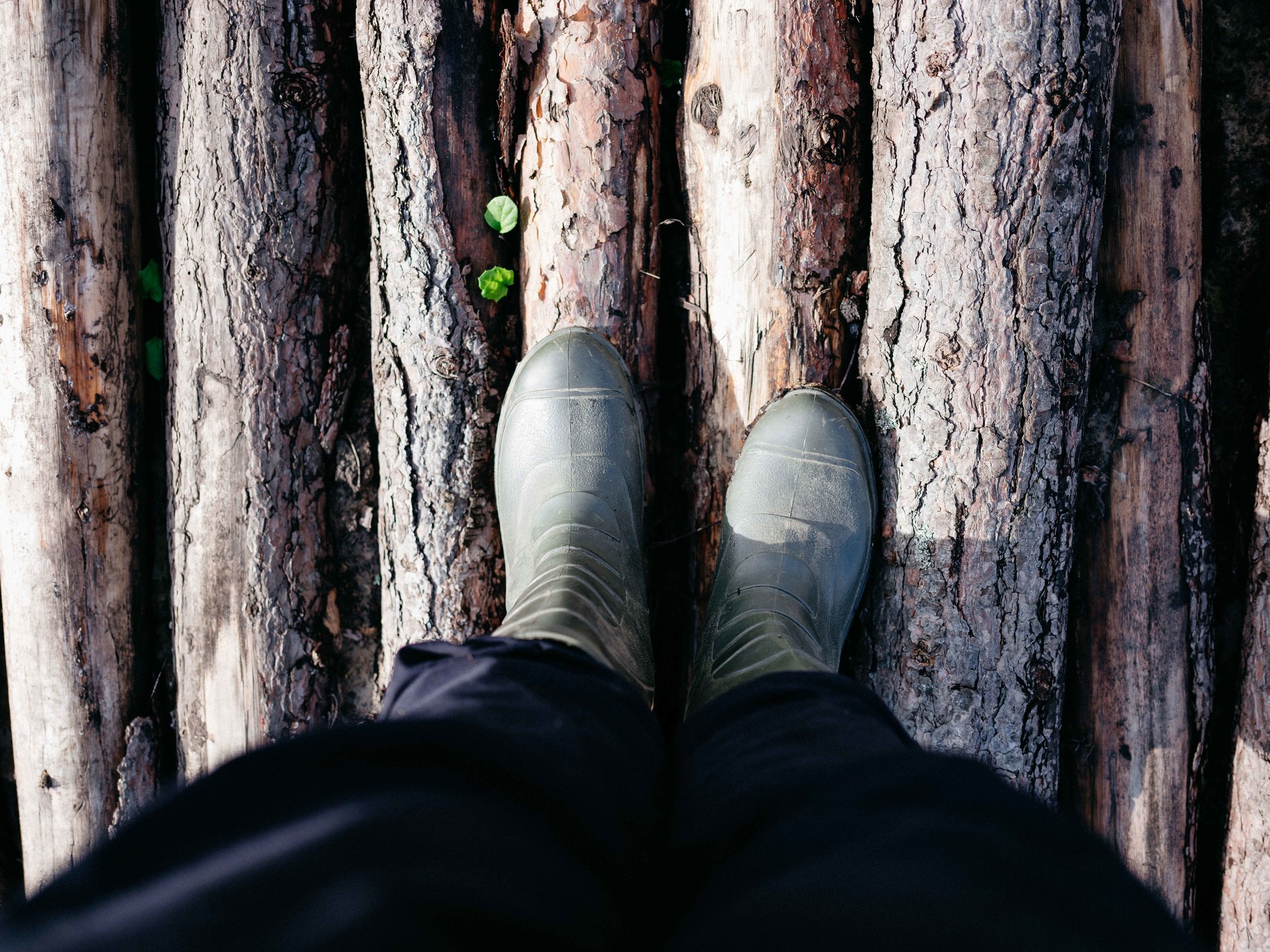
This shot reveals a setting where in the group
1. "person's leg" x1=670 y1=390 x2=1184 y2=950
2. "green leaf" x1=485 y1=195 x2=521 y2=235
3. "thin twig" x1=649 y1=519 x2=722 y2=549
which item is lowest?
"person's leg" x1=670 y1=390 x2=1184 y2=950

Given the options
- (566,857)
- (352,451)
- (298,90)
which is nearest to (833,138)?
(298,90)

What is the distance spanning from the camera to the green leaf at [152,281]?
1.69 m

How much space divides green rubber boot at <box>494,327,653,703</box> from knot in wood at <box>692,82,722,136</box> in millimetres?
482

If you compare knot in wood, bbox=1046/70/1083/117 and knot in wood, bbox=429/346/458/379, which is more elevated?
knot in wood, bbox=1046/70/1083/117

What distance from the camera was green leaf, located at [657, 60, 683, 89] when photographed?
1586 millimetres

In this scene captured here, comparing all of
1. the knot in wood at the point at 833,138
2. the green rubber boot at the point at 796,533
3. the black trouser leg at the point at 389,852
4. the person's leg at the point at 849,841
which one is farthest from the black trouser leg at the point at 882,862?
the knot in wood at the point at 833,138

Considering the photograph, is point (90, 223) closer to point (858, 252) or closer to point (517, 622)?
point (517, 622)

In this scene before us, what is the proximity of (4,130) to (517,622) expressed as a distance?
1.51 meters

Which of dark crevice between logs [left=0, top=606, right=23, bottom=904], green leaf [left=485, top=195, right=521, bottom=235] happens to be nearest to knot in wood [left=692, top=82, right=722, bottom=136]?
green leaf [left=485, top=195, right=521, bottom=235]

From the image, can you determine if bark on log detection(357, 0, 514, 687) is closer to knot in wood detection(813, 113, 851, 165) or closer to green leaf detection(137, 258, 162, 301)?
green leaf detection(137, 258, 162, 301)

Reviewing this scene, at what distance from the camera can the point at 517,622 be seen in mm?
1378

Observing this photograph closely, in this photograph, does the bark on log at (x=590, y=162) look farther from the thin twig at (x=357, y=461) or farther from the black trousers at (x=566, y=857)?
the black trousers at (x=566, y=857)

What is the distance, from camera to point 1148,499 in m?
1.57

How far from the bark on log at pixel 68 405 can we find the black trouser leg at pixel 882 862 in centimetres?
148
